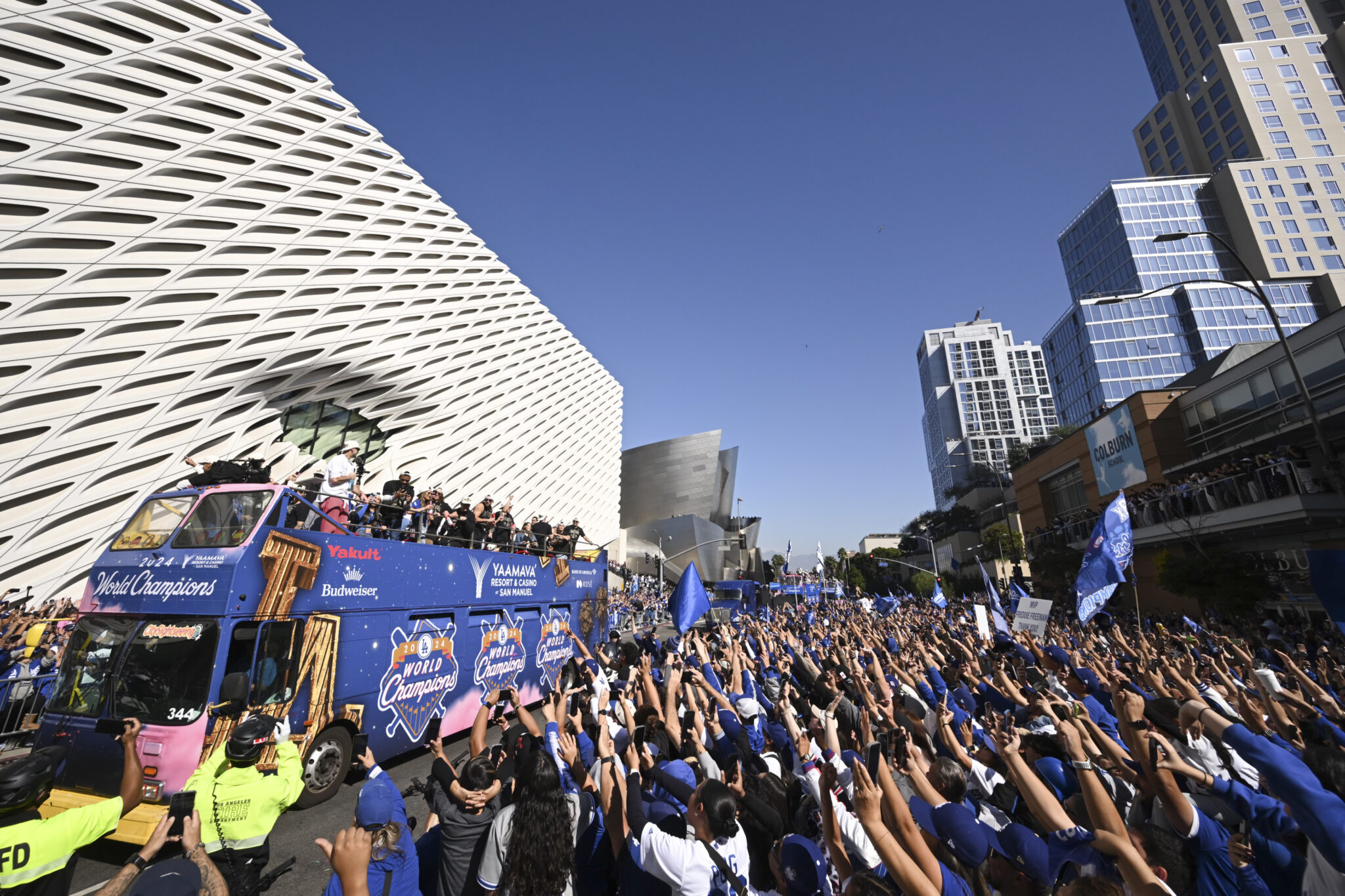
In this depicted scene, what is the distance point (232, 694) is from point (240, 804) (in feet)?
10.0

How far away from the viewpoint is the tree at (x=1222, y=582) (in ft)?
51.9

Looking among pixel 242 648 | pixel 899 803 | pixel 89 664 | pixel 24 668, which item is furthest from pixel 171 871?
pixel 24 668

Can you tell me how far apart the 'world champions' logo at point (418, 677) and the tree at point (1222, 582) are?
19886mm

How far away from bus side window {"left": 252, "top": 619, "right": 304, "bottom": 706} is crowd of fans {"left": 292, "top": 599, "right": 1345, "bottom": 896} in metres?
3.48

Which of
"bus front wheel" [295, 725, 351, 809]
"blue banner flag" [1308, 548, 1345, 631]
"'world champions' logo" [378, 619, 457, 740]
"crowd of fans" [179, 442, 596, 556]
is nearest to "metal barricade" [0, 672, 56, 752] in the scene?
"crowd of fans" [179, 442, 596, 556]

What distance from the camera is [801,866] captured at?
9.25 feet

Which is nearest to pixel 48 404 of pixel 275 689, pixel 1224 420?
pixel 275 689

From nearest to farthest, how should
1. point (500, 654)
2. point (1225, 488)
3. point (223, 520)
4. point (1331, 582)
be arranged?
point (1331, 582)
point (223, 520)
point (500, 654)
point (1225, 488)

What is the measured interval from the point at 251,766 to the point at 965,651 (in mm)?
8289

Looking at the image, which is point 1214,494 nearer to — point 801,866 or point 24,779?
point 801,866

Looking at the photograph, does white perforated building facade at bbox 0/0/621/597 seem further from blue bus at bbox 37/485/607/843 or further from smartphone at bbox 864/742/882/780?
smartphone at bbox 864/742/882/780

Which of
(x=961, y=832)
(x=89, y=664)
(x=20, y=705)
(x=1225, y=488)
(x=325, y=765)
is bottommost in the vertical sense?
(x=325, y=765)

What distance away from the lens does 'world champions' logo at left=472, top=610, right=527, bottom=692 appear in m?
10.2

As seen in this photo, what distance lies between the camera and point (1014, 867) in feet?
9.09
